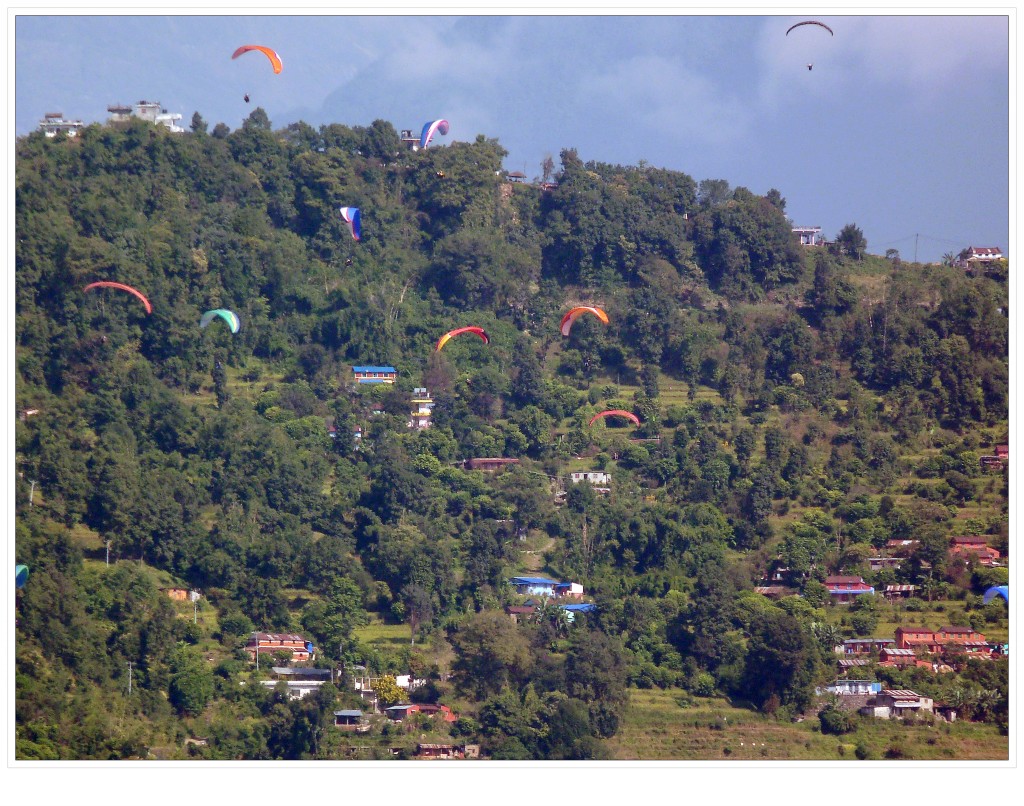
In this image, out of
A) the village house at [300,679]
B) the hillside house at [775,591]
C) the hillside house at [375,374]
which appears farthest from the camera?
the hillside house at [375,374]

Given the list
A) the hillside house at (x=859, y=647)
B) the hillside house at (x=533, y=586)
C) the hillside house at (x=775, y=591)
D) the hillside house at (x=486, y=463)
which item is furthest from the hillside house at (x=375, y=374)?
the hillside house at (x=859, y=647)

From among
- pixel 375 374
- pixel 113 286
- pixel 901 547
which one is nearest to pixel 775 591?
pixel 901 547

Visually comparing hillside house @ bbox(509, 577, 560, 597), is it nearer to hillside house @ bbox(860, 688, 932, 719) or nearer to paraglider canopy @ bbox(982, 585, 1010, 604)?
hillside house @ bbox(860, 688, 932, 719)

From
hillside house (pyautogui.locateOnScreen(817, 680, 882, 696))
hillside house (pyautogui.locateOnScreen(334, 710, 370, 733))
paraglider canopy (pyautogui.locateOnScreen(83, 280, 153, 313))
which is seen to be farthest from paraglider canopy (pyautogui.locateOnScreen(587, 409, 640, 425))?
hillside house (pyautogui.locateOnScreen(334, 710, 370, 733))

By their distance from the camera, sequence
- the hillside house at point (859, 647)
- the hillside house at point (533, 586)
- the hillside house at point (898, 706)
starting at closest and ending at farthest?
the hillside house at point (898, 706) → the hillside house at point (859, 647) → the hillside house at point (533, 586)

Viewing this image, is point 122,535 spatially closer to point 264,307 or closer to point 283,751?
point 283,751

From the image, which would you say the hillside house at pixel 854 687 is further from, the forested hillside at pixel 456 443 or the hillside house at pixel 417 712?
the hillside house at pixel 417 712

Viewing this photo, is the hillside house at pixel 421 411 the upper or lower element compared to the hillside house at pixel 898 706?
upper
